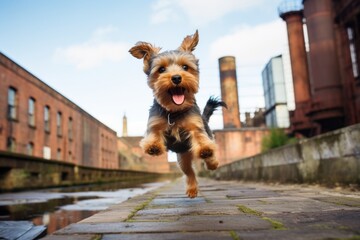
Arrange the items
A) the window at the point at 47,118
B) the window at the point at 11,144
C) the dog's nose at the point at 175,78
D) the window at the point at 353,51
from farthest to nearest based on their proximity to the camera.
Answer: the window at the point at 47,118 < the window at the point at 11,144 < the window at the point at 353,51 < the dog's nose at the point at 175,78

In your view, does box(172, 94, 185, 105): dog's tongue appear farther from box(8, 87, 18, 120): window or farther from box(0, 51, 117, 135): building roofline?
box(8, 87, 18, 120): window

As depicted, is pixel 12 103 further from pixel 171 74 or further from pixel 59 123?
pixel 171 74

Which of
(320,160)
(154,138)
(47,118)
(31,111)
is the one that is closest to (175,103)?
(154,138)

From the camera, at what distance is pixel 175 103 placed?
3.51 meters

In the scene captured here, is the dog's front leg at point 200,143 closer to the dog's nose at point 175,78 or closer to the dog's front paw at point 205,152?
the dog's front paw at point 205,152

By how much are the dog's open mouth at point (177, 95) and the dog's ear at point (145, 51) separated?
59cm

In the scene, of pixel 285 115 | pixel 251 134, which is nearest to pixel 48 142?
pixel 251 134

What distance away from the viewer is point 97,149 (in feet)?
142

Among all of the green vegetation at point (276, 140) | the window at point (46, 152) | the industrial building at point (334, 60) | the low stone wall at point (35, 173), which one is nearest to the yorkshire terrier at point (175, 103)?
the low stone wall at point (35, 173)

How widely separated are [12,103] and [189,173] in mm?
21907

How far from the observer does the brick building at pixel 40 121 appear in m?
22.7

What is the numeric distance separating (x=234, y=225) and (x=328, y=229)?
52cm

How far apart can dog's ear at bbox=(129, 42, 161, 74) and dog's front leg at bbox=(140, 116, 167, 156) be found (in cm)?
Result: 64

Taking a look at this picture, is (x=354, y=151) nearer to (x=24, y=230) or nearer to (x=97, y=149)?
(x=24, y=230)
